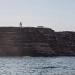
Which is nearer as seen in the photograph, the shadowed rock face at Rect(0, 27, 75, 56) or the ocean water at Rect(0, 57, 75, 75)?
the ocean water at Rect(0, 57, 75, 75)

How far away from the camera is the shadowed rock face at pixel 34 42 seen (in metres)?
144

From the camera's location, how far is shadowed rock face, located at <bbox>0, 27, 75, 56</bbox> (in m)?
144

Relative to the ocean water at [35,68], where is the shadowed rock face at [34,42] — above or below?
below

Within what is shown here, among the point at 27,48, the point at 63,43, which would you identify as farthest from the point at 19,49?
the point at 63,43

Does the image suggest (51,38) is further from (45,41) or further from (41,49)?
(41,49)

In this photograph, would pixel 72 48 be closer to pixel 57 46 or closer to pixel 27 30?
pixel 57 46

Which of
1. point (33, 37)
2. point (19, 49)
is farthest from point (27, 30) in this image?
point (19, 49)

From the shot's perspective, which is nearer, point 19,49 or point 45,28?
point 19,49

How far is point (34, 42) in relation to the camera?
6073 inches

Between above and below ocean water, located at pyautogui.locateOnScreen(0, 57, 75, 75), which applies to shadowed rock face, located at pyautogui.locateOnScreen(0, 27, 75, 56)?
below

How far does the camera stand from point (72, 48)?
529 ft

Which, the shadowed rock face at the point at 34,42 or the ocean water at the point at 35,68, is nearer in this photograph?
the ocean water at the point at 35,68

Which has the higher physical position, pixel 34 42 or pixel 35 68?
pixel 35 68

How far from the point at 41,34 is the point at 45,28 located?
470cm
